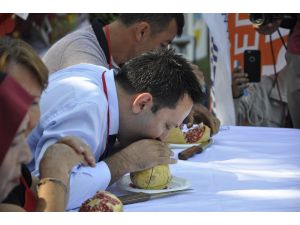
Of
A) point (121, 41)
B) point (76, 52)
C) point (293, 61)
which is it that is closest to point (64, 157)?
point (76, 52)

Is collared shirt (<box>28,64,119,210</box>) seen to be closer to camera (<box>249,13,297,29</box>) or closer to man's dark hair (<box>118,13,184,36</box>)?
man's dark hair (<box>118,13,184,36</box>)

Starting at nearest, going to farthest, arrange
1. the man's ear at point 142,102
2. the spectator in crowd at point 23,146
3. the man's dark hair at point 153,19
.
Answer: the spectator in crowd at point 23,146 → the man's ear at point 142,102 → the man's dark hair at point 153,19

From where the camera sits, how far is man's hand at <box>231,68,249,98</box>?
3.81 metres

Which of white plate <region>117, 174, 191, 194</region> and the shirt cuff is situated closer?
the shirt cuff

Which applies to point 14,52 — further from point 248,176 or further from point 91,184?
point 248,176

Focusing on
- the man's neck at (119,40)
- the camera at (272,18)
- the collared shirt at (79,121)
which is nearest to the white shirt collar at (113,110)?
the collared shirt at (79,121)

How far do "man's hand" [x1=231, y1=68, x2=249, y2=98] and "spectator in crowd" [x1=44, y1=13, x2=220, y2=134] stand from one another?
0.86m

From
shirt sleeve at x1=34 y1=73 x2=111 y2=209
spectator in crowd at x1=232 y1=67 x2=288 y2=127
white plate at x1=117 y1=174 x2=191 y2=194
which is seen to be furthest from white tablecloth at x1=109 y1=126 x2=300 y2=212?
spectator in crowd at x1=232 y1=67 x2=288 y2=127

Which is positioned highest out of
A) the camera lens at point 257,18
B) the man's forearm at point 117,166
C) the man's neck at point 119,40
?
the camera lens at point 257,18

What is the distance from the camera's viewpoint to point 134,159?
1.78 metres

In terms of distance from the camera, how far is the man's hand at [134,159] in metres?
1.77

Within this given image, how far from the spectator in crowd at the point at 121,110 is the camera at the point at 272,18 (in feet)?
5.64

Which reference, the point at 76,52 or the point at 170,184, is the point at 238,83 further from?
the point at 170,184

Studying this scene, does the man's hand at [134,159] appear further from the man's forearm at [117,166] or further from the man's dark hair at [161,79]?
the man's dark hair at [161,79]
